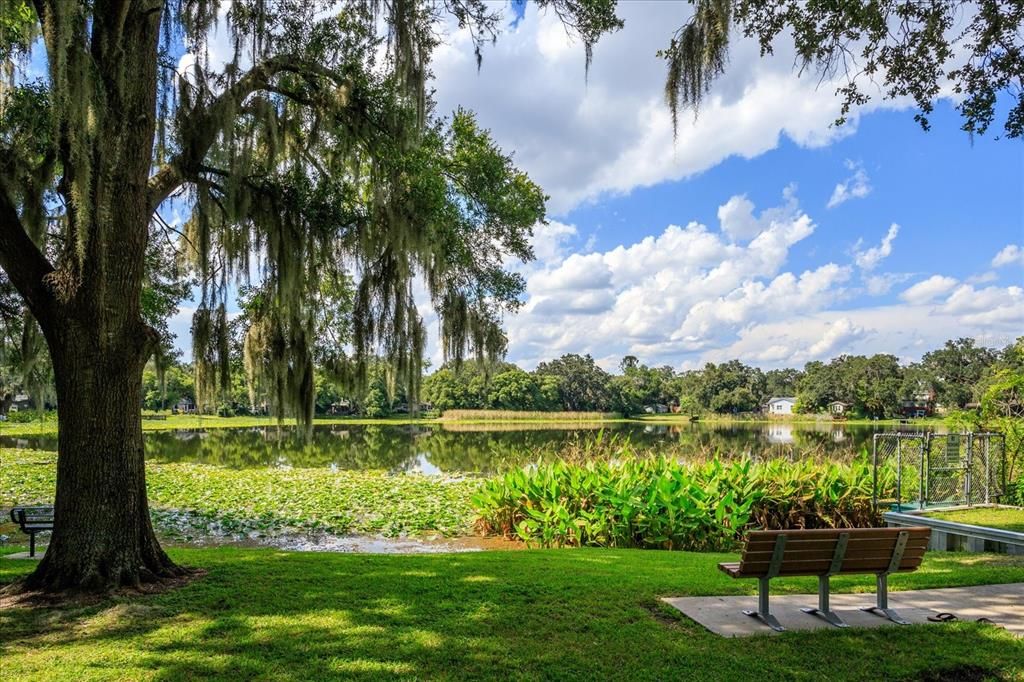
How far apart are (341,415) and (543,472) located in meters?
47.2

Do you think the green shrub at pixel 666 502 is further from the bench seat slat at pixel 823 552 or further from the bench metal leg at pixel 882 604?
the bench seat slat at pixel 823 552

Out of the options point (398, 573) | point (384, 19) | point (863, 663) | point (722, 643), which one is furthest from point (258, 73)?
point (863, 663)

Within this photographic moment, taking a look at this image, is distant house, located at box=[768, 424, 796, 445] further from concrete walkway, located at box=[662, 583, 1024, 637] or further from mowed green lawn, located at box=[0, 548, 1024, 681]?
mowed green lawn, located at box=[0, 548, 1024, 681]

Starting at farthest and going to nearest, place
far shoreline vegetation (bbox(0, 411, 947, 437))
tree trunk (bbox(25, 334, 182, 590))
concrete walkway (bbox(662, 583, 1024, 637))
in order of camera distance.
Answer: far shoreline vegetation (bbox(0, 411, 947, 437)), tree trunk (bbox(25, 334, 182, 590)), concrete walkway (bbox(662, 583, 1024, 637))

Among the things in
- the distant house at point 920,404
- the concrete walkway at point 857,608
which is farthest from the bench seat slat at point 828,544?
the distant house at point 920,404

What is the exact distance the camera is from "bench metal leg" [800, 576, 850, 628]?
167 inches

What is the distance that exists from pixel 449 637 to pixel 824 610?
246 cm

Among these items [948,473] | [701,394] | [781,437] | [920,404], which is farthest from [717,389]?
[948,473]

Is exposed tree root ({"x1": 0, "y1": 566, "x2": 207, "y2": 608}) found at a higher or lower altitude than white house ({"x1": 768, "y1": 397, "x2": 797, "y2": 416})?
higher

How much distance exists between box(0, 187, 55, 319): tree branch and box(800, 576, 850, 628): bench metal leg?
575cm

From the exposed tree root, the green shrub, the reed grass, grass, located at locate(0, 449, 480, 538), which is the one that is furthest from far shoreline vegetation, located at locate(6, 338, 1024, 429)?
the exposed tree root

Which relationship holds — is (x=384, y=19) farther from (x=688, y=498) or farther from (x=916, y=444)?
(x=916, y=444)

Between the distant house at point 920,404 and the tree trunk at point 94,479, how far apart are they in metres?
73.1

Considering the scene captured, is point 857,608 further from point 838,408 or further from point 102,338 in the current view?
point 838,408
